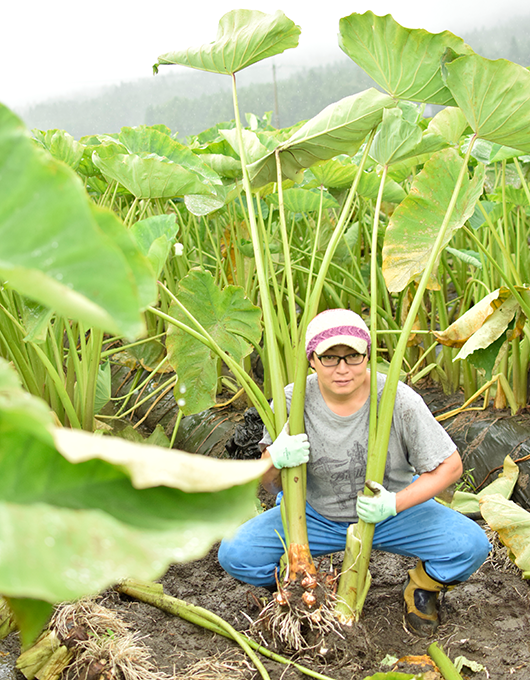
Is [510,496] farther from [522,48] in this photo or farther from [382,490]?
[522,48]

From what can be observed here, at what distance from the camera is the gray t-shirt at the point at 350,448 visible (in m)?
1.29

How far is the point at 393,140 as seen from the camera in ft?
4.33

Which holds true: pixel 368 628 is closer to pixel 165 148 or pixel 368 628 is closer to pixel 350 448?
pixel 350 448

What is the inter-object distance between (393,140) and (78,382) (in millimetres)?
1061

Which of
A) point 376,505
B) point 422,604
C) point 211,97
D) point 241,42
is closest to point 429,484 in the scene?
point 376,505

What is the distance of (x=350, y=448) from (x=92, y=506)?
3.78ft

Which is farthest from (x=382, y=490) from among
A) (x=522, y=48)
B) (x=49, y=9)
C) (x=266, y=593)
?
(x=49, y=9)

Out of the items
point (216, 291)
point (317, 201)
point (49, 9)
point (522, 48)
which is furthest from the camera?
point (49, 9)

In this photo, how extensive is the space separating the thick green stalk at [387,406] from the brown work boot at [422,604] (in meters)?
0.15

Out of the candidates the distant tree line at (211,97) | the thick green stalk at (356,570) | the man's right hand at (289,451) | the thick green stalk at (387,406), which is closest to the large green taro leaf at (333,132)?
the thick green stalk at (387,406)

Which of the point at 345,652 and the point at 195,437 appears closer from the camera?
the point at 345,652

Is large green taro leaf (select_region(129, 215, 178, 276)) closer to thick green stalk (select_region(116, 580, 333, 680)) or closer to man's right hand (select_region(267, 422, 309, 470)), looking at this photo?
man's right hand (select_region(267, 422, 309, 470))

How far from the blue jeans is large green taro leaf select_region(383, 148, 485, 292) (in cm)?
55

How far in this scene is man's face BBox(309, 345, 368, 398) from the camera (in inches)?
50.2
